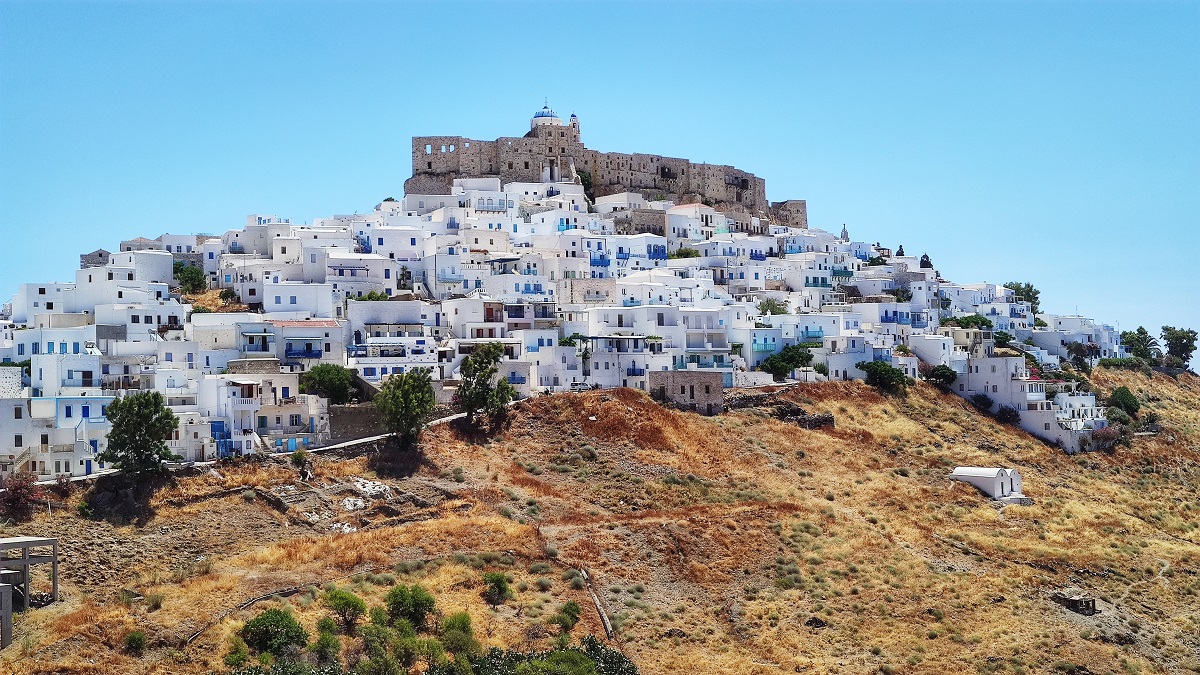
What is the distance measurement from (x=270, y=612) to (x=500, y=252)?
35.2 metres

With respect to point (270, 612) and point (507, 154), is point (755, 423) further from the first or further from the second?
point (507, 154)

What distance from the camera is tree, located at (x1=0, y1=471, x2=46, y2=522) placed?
3456 cm

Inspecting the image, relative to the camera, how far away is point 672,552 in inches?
1513

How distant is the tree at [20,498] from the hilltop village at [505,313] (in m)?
1.68

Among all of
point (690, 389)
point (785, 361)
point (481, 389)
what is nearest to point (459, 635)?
point (481, 389)

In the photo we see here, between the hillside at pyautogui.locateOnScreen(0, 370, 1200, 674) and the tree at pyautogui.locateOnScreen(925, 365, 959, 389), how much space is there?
10018 mm

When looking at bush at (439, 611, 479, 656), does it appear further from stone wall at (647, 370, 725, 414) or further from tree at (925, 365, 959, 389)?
tree at (925, 365, 959, 389)

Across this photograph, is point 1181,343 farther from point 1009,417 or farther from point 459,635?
point 459,635

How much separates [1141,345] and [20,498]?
64.8 m

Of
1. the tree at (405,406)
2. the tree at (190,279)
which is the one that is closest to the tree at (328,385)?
the tree at (405,406)

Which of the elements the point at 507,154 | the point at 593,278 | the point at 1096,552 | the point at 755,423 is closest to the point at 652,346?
the point at 755,423

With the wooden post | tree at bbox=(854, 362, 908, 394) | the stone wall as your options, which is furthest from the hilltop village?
the wooden post

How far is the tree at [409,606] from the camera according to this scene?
32.3 metres

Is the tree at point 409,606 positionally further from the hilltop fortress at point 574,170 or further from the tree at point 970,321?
the hilltop fortress at point 574,170
